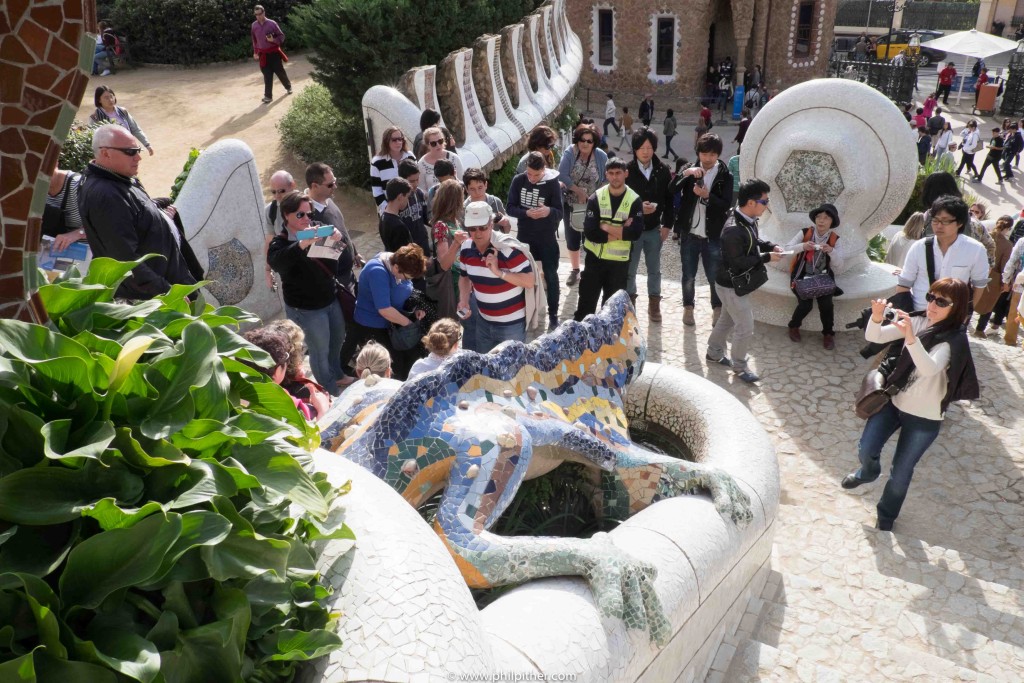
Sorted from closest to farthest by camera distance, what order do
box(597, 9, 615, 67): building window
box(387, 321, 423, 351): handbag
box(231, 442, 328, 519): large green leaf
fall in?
box(231, 442, 328, 519): large green leaf < box(387, 321, 423, 351): handbag < box(597, 9, 615, 67): building window

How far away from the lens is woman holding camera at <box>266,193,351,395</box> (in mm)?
5152

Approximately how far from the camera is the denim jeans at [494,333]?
5523 mm

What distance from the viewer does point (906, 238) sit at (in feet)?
23.9

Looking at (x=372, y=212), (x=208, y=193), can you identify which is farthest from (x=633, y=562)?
(x=372, y=212)

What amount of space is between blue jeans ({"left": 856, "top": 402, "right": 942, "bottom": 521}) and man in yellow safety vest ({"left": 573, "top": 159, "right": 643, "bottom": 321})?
2.22 metres

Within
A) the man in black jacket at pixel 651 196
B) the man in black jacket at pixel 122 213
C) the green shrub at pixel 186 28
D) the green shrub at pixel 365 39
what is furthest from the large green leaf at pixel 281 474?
the green shrub at pixel 186 28

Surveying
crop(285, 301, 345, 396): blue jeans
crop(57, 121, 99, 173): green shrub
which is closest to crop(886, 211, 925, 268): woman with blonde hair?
crop(285, 301, 345, 396): blue jeans

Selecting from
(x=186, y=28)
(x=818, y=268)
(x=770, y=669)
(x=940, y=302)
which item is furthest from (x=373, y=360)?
(x=186, y=28)

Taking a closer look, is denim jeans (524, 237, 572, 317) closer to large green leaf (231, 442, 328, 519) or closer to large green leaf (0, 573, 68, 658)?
large green leaf (231, 442, 328, 519)

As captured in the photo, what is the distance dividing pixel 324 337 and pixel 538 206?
78.2 inches

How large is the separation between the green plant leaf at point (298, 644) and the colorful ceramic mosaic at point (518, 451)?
3.83 ft

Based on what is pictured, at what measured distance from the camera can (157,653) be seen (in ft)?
5.35

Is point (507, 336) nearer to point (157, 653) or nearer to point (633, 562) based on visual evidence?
point (633, 562)

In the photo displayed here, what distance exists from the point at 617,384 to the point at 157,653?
3.06m
